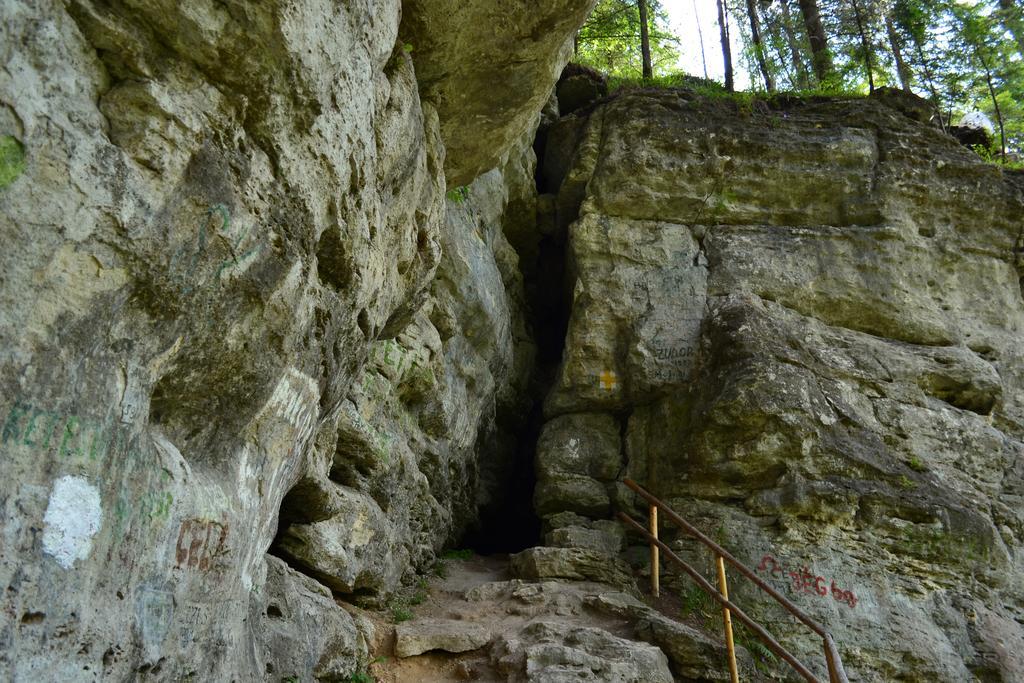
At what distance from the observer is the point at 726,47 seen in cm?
1655

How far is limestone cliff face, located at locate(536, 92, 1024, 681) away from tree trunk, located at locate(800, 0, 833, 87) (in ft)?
12.6

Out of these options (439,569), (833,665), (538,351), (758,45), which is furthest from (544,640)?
(758,45)

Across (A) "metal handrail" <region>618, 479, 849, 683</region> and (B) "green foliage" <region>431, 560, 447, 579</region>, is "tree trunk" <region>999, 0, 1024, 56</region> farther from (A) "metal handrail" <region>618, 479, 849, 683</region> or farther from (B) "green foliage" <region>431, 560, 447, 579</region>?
(B) "green foliage" <region>431, 560, 447, 579</region>

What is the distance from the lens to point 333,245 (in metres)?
4.98

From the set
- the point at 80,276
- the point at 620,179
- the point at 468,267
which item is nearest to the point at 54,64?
the point at 80,276

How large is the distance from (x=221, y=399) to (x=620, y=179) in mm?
8612

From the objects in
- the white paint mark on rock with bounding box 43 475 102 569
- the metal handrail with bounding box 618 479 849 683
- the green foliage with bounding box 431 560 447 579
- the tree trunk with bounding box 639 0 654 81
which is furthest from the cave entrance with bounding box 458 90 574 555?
the white paint mark on rock with bounding box 43 475 102 569

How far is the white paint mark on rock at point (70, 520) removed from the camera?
3.07m

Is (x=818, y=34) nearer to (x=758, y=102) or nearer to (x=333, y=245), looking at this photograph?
(x=758, y=102)

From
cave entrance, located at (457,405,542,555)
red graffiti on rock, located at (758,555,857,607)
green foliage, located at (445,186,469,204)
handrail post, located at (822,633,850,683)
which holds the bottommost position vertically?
handrail post, located at (822,633,850,683)

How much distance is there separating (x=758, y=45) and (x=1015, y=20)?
519cm

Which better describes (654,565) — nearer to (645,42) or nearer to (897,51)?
(645,42)

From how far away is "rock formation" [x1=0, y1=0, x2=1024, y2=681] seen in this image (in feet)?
10.7

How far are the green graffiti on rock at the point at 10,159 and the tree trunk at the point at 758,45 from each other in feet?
51.5
